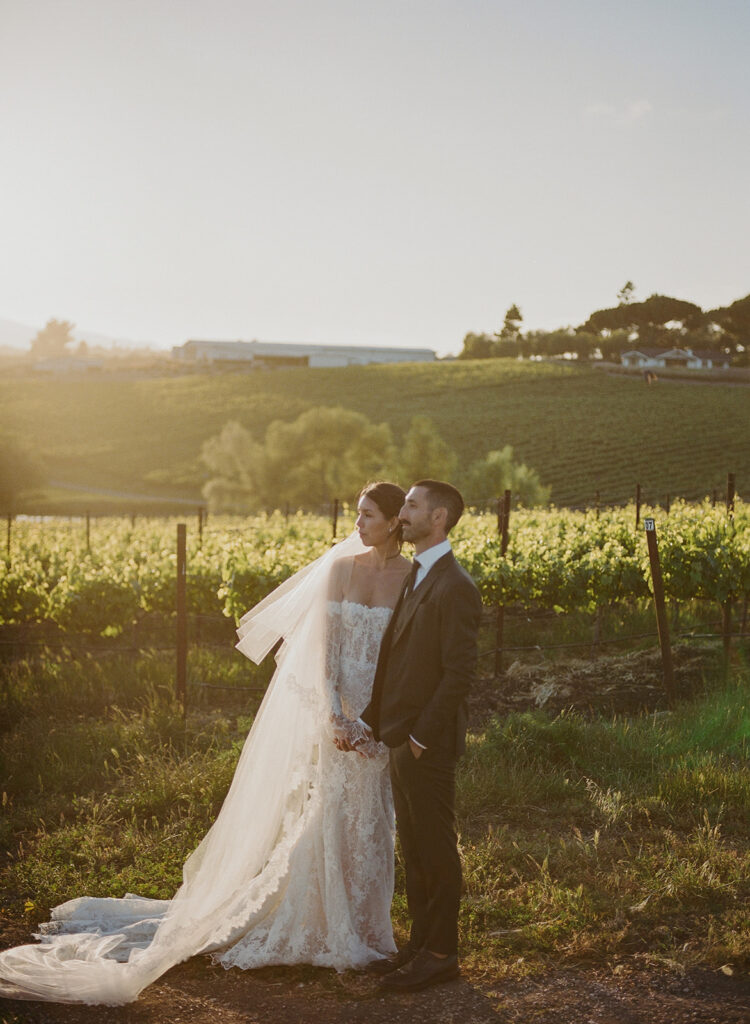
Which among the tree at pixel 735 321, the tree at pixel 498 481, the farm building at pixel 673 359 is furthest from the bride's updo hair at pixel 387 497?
the tree at pixel 735 321

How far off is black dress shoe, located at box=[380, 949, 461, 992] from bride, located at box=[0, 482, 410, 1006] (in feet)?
0.74

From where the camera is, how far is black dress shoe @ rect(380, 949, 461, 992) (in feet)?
13.2

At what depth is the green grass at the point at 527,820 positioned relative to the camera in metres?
4.61

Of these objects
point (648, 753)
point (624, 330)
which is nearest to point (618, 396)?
point (624, 330)

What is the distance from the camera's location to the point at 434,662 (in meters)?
4.04

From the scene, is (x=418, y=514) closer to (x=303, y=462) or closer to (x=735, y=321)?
(x=303, y=462)

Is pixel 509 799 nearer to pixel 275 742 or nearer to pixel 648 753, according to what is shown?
pixel 648 753

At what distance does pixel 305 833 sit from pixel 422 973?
31.6 inches

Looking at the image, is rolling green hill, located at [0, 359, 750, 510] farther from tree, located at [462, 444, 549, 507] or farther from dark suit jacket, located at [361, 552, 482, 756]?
dark suit jacket, located at [361, 552, 482, 756]

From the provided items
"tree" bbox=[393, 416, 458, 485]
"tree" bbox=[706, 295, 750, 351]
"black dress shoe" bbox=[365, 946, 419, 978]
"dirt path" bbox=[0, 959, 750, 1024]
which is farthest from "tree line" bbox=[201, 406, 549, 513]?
"dirt path" bbox=[0, 959, 750, 1024]

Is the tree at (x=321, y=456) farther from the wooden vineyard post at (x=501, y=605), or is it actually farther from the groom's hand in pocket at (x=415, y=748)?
the groom's hand in pocket at (x=415, y=748)

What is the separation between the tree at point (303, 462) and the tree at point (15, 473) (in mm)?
9555

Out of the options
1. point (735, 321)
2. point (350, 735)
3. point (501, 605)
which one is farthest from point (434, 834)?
point (735, 321)

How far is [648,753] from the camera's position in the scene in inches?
271
